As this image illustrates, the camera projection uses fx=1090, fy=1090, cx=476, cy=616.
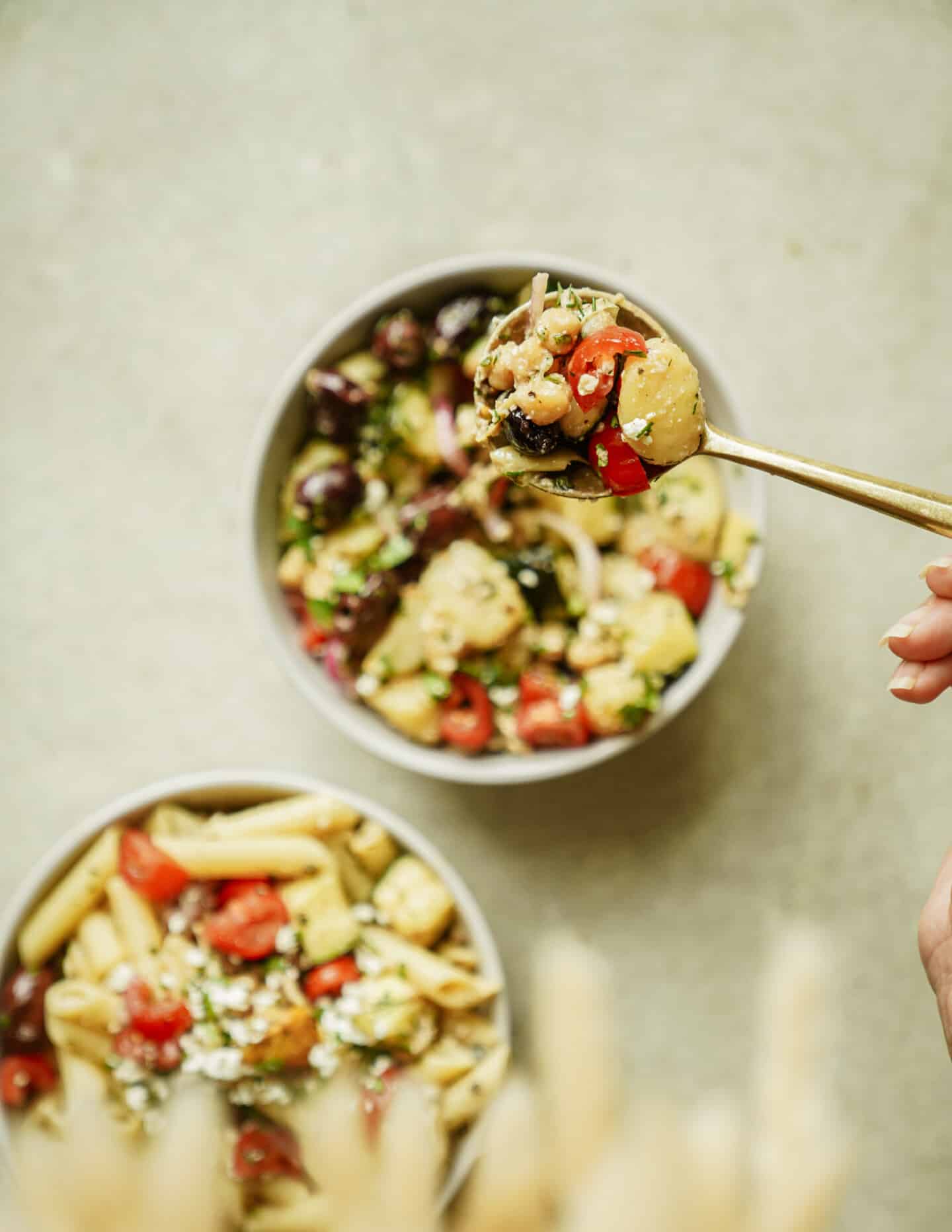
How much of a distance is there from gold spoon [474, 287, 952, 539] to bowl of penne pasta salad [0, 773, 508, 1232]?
88 centimetres

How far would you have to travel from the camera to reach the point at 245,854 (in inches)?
86.4

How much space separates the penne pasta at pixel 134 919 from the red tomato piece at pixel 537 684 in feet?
2.91

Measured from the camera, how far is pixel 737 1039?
8.32 feet

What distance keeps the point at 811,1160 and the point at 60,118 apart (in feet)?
9.77

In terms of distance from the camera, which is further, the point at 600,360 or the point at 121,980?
the point at 121,980

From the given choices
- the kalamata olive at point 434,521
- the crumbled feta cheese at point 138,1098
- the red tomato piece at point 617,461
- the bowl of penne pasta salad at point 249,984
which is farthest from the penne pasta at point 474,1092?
the red tomato piece at point 617,461

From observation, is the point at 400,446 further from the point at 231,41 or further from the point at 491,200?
the point at 231,41

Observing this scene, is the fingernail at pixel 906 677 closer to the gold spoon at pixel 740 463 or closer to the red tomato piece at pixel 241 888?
the gold spoon at pixel 740 463

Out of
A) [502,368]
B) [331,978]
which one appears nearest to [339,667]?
[331,978]

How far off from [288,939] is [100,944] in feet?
1.27

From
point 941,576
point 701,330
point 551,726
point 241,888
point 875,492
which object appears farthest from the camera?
point 701,330

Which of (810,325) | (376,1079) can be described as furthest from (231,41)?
(376,1079)

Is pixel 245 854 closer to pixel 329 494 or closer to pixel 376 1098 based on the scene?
pixel 376 1098

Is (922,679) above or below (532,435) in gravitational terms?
below
